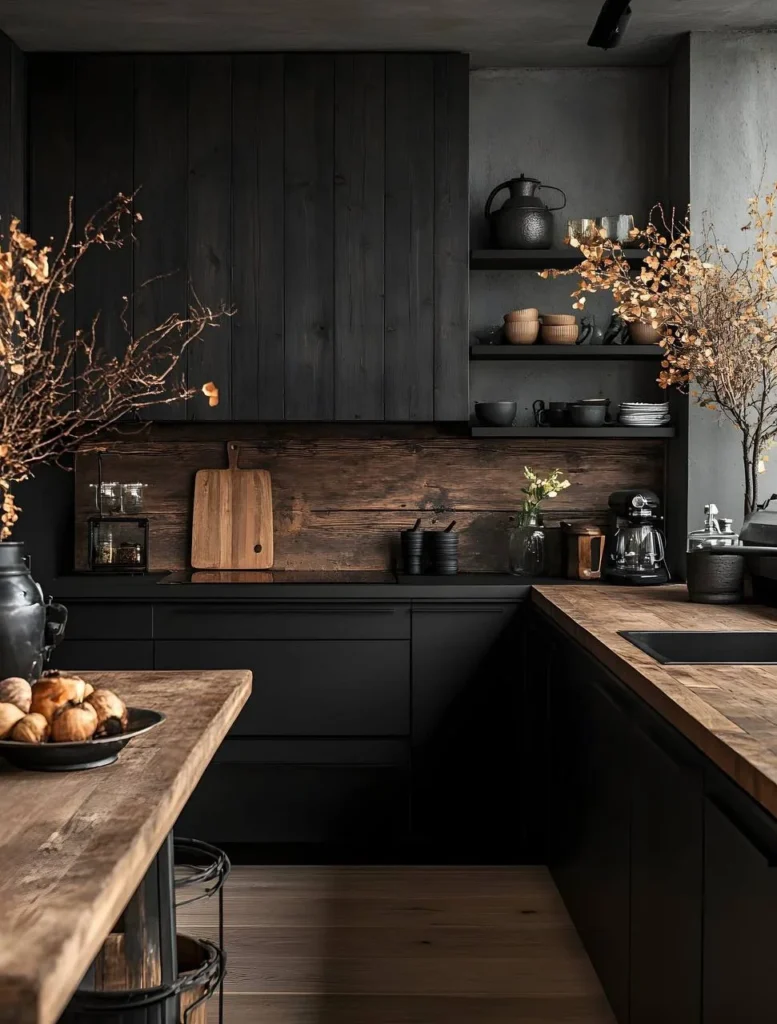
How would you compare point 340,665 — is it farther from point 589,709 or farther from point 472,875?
point 589,709

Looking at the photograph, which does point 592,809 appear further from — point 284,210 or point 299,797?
point 284,210

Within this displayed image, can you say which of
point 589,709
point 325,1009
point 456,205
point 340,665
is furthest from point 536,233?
A: point 325,1009

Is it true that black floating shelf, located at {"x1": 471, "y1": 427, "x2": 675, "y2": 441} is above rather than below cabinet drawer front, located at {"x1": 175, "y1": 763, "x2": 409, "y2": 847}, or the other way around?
above

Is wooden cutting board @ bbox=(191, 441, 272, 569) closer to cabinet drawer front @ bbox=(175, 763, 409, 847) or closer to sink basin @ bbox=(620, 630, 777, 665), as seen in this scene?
cabinet drawer front @ bbox=(175, 763, 409, 847)

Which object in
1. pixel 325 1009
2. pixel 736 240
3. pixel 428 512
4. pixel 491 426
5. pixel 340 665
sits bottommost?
pixel 325 1009

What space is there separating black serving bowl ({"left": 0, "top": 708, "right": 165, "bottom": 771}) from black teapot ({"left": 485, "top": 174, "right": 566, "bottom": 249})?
2914mm

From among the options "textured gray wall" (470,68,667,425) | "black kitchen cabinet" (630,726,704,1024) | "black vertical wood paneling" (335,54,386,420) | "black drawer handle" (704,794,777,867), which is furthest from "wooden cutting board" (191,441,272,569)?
"black drawer handle" (704,794,777,867)

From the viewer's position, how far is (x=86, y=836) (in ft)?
3.76

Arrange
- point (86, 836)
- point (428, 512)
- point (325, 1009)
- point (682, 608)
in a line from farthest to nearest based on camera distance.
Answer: point (428, 512) < point (682, 608) < point (325, 1009) < point (86, 836)

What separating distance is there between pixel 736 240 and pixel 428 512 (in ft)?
4.88

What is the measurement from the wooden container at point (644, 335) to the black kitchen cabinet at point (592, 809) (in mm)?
1293

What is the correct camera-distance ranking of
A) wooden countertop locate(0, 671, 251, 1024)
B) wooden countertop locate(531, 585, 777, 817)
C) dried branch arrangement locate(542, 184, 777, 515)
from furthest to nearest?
dried branch arrangement locate(542, 184, 777, 515), wooden countertop locate(531, 585, 777, 817), wooden countertop locate(0, 671, 251, 1024)

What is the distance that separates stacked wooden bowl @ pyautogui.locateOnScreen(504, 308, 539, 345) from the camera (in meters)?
3.96

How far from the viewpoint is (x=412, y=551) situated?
13.1 ft
